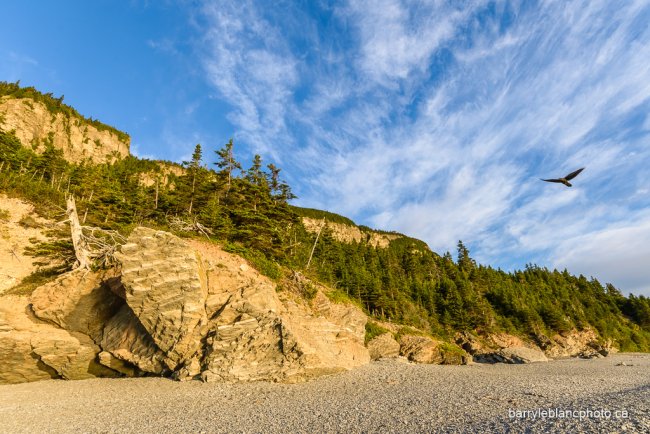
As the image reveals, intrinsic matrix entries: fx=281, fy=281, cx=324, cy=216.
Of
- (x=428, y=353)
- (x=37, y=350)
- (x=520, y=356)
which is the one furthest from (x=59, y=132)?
(x=520, y=356)

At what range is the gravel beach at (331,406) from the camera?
978cm

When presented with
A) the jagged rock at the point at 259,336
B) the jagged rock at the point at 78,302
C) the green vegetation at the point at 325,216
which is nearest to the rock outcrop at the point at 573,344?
the jagged rock at the point at 259,336

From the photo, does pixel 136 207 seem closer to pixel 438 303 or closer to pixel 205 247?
pixel 205 247

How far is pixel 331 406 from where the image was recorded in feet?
40.4

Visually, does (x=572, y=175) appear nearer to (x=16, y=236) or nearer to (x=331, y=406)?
(x=331, y=406)

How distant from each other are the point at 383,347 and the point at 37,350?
2748cm

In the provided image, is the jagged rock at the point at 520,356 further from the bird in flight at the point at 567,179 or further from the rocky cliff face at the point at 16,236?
the rocky cliff face at the point at 16,236

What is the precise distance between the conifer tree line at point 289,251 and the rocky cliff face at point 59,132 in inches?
168

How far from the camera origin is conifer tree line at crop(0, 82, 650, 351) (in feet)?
97.9

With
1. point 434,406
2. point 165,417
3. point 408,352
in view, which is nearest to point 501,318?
point 408,352

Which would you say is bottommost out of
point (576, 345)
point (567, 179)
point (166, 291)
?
point (576, 345)

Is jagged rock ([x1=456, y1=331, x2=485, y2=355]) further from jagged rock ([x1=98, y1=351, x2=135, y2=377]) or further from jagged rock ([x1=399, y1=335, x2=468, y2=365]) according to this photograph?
jagged rock ([x1=98, y1=351, x2=135, y2=377])

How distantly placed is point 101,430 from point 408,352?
1137 inches

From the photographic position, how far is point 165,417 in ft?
38.6
